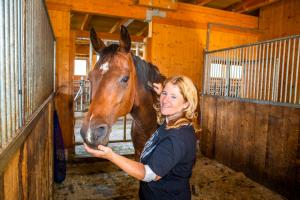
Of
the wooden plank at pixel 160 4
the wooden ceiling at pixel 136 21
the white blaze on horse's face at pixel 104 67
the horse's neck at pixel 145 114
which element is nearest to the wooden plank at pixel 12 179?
the white blaze on horse's face at pixel 104 67

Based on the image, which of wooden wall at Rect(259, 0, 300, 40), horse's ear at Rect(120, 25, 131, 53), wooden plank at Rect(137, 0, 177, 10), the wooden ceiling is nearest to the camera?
horse's ear at Rect(120, 25, 131, 53)

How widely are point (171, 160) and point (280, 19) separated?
18.6 feet

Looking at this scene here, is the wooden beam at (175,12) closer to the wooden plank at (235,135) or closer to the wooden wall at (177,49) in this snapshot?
the wooden wall at (177,49)

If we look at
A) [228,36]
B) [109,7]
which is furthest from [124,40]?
[228,36]

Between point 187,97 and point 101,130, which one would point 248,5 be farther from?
point 101,130

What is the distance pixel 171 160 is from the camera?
3.35 feet

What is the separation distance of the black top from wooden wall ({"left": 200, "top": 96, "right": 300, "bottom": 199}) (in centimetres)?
225

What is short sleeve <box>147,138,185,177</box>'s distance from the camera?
1006mm

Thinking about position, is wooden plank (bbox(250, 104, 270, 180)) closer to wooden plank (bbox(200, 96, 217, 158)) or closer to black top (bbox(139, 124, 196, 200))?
wooden plank (bbox(200, 96, 217, 158))

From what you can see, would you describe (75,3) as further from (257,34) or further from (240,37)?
(257,34)

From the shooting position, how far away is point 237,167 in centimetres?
376

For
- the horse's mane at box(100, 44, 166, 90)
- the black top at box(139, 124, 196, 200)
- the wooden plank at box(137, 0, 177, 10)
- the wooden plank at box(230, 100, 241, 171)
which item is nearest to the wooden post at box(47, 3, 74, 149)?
the wooden plank at box(137, 0, 177, 10)

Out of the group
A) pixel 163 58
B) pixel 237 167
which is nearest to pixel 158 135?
pixel 237 167

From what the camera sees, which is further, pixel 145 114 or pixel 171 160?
pixel 145 114
